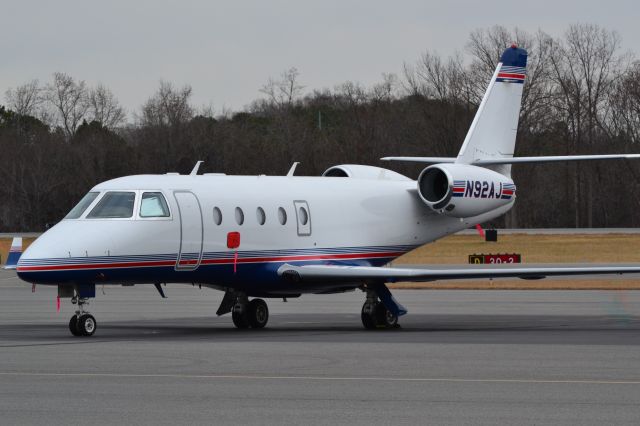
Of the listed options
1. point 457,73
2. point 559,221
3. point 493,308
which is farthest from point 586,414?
point 559,221

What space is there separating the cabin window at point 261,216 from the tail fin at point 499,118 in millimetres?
5186

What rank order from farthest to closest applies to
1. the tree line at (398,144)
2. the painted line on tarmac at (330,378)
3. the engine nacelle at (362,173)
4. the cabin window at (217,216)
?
the tree line at (398,144)
the engine nacelle at (362,173)
the cabin window at (217,216)
the painted line on tarmac at (330,378)

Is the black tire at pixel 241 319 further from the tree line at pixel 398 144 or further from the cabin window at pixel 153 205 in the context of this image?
the tree line at pixel 398 144

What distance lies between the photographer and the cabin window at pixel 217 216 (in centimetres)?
2081

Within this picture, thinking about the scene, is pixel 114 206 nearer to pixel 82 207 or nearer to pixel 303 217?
pixel 82 207

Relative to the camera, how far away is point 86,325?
745 inches

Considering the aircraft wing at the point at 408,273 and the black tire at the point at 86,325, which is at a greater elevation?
the aircraft wing at the point at 408,273

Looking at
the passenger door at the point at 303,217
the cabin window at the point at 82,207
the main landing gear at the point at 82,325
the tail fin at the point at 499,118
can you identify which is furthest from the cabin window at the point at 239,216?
the tail fin at the point at 499,118

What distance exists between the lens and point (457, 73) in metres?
81.6

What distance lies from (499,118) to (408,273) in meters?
6.20

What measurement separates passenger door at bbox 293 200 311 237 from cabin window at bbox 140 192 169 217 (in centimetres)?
319

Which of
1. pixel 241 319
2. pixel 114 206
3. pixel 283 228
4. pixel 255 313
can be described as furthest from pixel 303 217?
pixel 114 206

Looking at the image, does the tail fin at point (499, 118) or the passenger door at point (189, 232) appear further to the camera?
the tail fin at point (499, 118)

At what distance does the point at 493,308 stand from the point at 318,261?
17.8 ft
